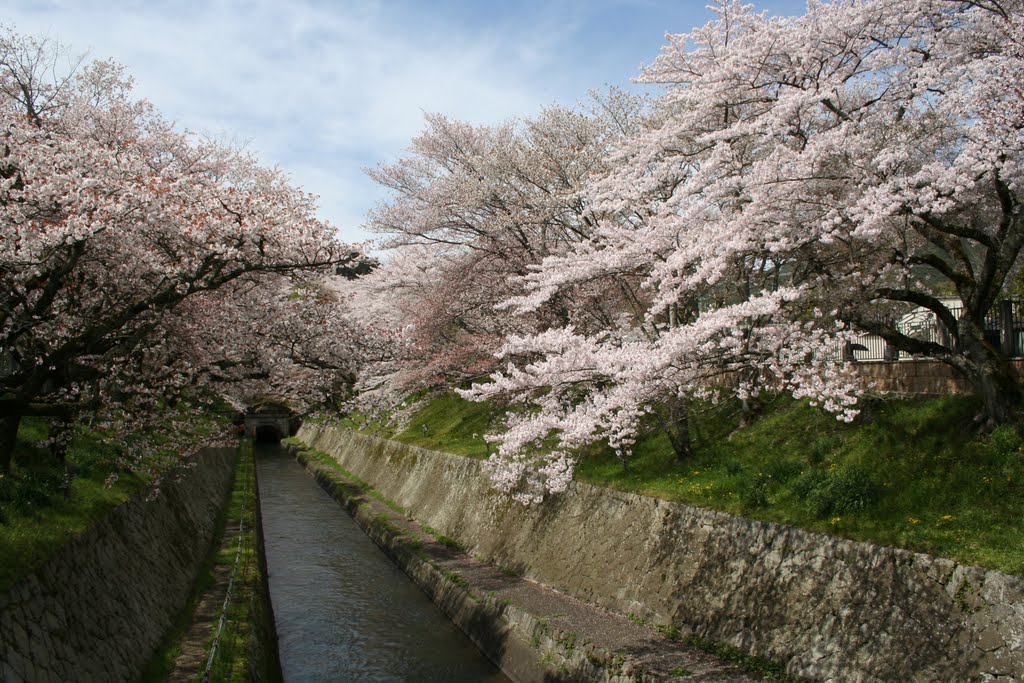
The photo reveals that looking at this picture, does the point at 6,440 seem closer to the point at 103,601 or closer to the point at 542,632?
the point at 103,601

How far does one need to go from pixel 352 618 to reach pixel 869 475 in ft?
35.8

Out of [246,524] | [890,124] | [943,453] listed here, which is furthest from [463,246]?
[943,453]

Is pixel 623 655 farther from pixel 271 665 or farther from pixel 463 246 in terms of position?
pixel 463 246

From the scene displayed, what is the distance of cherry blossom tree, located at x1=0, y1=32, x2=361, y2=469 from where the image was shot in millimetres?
9516

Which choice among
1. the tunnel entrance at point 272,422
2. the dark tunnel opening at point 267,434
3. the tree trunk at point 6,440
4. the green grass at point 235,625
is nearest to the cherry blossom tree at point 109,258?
the tree trunk at point 6,440

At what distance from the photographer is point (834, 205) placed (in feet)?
33.7

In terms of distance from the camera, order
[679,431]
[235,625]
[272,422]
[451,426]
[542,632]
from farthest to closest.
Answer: [272,422] < [451,426] < [679,431] < [542,632] < [235,625]

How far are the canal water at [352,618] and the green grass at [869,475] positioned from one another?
462cm

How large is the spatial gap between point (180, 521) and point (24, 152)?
29.4 ft

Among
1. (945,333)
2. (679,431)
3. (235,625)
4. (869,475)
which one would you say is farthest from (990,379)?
(235,625)

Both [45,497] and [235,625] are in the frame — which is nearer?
[45,497]

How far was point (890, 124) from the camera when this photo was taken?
11.1 metres

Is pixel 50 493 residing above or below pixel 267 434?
above

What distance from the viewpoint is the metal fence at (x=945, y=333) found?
39.5 feet
